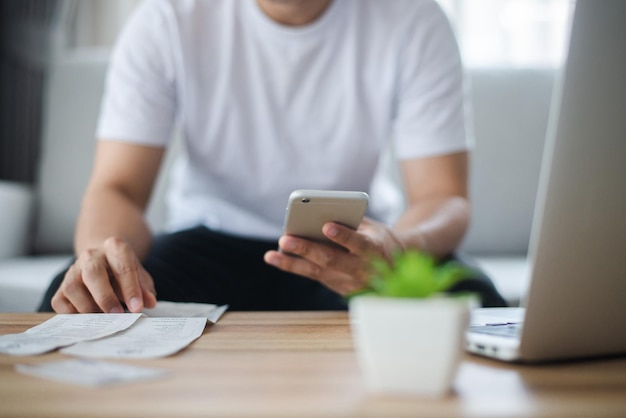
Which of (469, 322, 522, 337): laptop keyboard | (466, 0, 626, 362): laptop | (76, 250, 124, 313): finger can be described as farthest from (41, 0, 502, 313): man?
(466, 0, 626, 362): laptop

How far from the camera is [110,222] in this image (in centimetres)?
132

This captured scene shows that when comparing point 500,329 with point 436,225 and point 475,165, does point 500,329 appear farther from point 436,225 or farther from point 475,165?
point 475,165

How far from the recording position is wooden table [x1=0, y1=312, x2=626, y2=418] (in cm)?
48

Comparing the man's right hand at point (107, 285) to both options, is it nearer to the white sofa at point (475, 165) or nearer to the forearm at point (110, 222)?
the forearm at point (110, 222)

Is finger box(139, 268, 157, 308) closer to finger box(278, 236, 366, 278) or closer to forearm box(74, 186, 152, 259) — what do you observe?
finger box(278, 236, 366, 278)

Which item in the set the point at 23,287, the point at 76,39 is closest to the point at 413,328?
the point at 23,287

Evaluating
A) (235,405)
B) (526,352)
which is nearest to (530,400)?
(526,352)

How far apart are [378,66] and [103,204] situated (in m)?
0.64

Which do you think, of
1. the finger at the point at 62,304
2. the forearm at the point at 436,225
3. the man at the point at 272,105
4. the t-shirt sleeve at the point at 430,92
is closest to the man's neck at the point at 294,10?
the man at the point at 272,105

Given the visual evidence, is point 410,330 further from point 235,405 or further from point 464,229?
point 464,229

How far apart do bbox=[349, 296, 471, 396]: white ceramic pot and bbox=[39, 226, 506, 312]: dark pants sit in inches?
30.5

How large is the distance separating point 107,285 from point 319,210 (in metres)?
0.29

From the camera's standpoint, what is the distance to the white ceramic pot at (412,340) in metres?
0.46

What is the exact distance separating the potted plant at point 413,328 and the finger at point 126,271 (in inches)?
19.7
